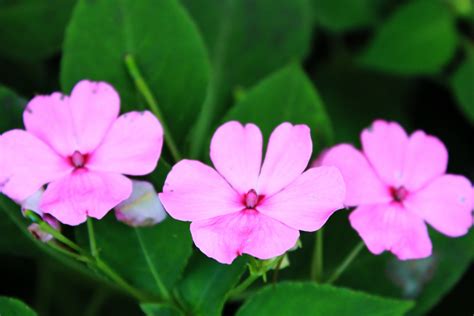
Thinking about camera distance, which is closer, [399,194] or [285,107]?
[399,194]

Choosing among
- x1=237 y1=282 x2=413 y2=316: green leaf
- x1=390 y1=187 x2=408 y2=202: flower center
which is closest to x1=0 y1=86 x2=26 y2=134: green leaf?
x1=237 y1=282 x2=413 y2=316: green leaf

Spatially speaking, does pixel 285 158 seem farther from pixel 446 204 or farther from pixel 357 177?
pixel 446 204

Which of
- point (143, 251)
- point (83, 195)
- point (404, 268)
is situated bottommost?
point (404, 268)

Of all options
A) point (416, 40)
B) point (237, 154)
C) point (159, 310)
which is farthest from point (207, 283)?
point (416, 40)

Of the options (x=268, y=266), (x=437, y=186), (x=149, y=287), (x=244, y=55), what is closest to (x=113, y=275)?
(x=149, y=287)

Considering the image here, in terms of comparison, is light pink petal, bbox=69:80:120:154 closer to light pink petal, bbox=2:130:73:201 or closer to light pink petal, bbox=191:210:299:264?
light pink petal, bbox=2:130:73:201

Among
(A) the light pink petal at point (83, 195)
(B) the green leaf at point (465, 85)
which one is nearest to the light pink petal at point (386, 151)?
(A) the light pink petal at point (83, 195)
